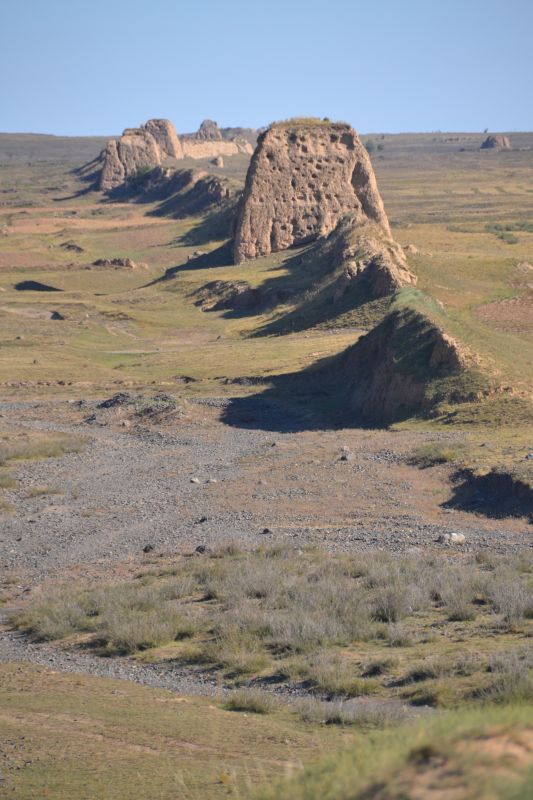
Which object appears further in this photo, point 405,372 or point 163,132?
point 163,132

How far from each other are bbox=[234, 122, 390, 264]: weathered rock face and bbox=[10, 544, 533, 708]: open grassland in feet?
105

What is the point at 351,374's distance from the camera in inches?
1071

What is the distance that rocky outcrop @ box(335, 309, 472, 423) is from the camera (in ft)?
73.4

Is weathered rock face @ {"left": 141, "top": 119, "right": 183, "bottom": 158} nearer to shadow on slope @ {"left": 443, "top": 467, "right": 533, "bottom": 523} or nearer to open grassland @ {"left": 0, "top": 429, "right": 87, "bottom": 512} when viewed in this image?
→ open grassland @ {"left": 0, "top": 429, "right": 87, "bottom": 512}

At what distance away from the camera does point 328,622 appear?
1035cm

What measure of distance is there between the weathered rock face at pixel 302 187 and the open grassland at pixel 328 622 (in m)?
31.9

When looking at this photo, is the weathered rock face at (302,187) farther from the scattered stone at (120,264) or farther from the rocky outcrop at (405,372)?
the rocky outcrop at (405,372)

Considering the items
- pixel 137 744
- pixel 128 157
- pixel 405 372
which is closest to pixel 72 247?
pixel 128 157

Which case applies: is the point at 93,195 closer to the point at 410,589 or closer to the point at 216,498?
the point at 216,498

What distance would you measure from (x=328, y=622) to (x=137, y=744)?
318 cm

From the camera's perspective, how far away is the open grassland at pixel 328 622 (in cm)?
876

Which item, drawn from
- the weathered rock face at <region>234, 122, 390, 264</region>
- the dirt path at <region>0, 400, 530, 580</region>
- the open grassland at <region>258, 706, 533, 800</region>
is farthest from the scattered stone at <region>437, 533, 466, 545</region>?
the weathered rock face at <region>234, 122, 390, 264</region>

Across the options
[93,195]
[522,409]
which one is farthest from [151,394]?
[93,195]

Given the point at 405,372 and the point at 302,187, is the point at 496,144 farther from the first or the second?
the point at 405,372
